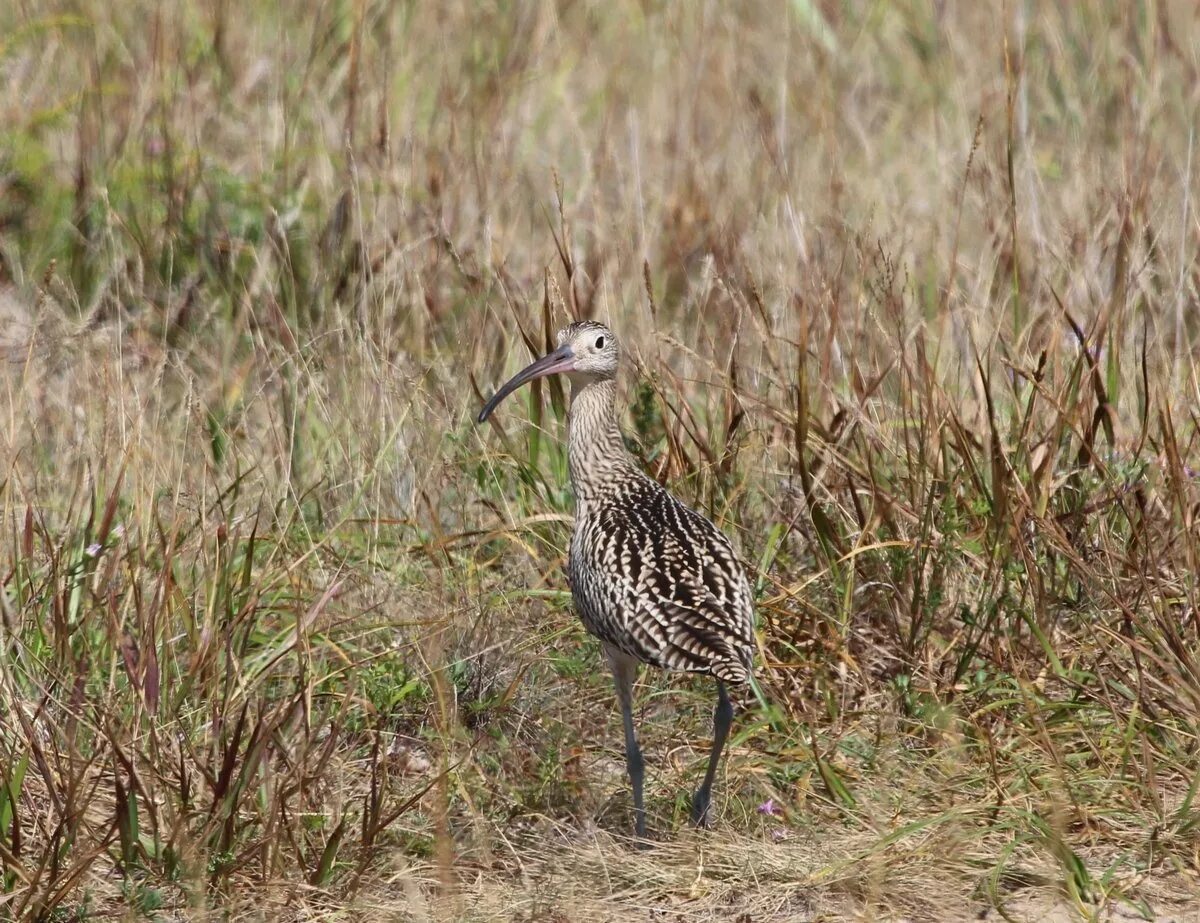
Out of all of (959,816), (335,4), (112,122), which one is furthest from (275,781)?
(335,4)


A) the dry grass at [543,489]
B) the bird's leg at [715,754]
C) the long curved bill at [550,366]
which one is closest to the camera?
the dry grass at [543,489]

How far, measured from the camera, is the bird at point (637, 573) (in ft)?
13.4

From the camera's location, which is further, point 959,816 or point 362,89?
point 362,89

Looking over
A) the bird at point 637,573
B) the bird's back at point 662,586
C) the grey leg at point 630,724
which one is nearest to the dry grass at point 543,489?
the grey leg at point 630,724

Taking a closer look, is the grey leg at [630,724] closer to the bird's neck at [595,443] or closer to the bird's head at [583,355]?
the bird's neck at [595,443]

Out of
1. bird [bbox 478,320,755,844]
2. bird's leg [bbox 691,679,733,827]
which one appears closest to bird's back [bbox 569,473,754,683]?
bird [bbox 478,320,755,844]

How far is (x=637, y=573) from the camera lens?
428 centimetres

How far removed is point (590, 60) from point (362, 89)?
154 cm

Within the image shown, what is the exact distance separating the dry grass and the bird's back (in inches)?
17.3

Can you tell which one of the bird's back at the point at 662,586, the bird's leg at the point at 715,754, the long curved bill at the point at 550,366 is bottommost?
the bird's leg at the point at 715,754

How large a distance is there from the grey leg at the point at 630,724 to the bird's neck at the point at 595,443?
55 cm

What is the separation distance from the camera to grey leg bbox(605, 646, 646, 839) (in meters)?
4.31

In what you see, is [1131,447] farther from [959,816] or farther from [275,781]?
[275,781]

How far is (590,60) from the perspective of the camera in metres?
8.85
